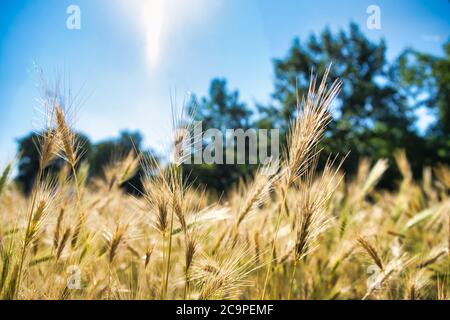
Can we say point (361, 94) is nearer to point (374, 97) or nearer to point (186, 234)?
point (374, 97)

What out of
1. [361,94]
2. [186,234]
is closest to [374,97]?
[361,94]

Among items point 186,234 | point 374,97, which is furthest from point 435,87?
point 186,234

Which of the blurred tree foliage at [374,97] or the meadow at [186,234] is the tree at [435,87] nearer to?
the blurred tree foliage at [374,97]

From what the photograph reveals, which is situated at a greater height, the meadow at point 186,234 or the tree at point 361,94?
the tree at point 361,94

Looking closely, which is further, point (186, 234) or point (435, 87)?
point (435, 87)

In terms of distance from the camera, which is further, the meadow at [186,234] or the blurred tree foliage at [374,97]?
the blurred tree foliage at [374,97]

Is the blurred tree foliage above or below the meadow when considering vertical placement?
above

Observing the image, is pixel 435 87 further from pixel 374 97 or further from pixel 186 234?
pixel 186 234

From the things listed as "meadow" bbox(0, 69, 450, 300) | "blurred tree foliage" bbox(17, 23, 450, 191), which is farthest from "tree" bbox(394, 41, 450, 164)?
"meadow" bbox(0, 69, 450, 300)

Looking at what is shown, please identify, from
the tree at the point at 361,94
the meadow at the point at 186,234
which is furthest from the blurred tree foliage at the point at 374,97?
the meadow at the point at 186,234

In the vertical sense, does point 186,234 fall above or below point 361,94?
below

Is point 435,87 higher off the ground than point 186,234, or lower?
higher

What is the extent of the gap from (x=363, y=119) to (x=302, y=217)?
22.4 metres

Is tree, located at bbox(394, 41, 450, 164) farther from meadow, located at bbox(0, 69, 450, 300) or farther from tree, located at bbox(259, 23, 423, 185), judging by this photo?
meadow, located at bbox(0, 69, 450, 300)
